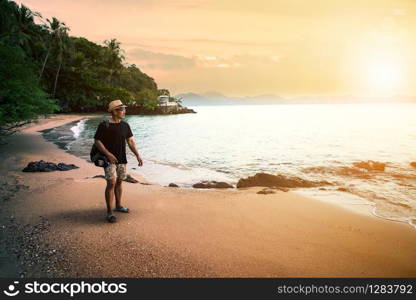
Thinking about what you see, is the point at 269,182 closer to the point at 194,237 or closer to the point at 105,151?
the point at 194,237

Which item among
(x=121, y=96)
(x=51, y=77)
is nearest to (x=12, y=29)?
(x=51, y=77)

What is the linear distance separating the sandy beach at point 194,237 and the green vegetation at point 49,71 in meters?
8.22

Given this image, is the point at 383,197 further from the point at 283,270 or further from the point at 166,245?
the point at 166,245

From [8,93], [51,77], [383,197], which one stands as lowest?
[383,197]

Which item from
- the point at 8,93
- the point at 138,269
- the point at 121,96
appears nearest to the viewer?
the point at 138,269

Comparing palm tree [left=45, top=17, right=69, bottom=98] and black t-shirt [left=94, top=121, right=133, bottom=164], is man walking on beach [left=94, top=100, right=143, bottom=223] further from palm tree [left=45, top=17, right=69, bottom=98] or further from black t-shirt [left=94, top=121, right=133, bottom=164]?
palm tree [left=45, top=17, right=69, bottom=98]

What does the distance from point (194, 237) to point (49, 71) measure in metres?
58.7

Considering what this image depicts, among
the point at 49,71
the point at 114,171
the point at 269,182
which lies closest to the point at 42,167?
the point at 114,171

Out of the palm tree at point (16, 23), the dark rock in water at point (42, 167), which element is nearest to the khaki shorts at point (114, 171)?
the dark rock in water at point (42, 167)

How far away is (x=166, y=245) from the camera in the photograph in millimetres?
3900

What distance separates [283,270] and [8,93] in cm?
1357

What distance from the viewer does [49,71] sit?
2029 inches

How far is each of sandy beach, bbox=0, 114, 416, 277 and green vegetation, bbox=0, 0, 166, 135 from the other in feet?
27.0

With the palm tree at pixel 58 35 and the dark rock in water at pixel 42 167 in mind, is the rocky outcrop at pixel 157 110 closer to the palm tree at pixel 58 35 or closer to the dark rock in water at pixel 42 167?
the palm tree at pixel 58 35
